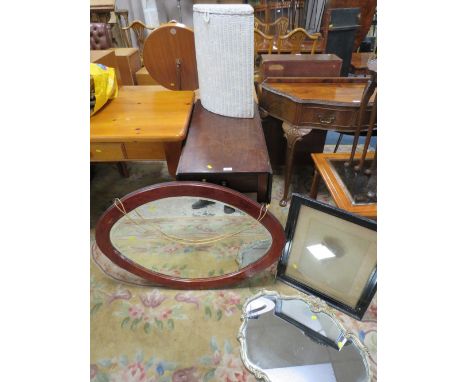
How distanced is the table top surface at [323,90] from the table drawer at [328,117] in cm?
4

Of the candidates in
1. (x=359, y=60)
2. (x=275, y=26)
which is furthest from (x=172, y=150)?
(x=275, y=26)

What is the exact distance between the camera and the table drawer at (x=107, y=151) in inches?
41.7

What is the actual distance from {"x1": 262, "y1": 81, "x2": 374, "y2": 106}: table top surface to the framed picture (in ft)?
1.94

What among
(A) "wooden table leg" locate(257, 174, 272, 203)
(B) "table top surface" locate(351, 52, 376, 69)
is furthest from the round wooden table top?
(B) "table top surface" locate(351, 52, 376, 69)

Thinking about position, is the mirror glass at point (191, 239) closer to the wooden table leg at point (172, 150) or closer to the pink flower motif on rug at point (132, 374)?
the wooden table leg at point (172, 150)

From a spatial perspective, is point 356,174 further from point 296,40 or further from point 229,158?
point 296,40

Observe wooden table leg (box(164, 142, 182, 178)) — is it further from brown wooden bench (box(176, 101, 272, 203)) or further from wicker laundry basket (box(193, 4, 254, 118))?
wicker laundry basket (box(193, 4, 254, 118))

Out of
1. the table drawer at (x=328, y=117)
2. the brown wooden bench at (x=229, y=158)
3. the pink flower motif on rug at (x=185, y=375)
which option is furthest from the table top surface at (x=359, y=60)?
the pink flower motif on rug at (x=185, y=375)

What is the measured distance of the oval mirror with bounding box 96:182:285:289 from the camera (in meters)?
0.84

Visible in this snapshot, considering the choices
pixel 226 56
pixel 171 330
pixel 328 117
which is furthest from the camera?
pixel 328 117

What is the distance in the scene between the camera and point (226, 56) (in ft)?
3.66

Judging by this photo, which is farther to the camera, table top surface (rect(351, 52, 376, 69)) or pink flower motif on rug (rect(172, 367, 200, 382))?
table top surface (rect(351, 52, 376, 69))

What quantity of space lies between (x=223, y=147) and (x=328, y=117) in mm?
563

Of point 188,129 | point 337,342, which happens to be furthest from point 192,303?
point 188,129
